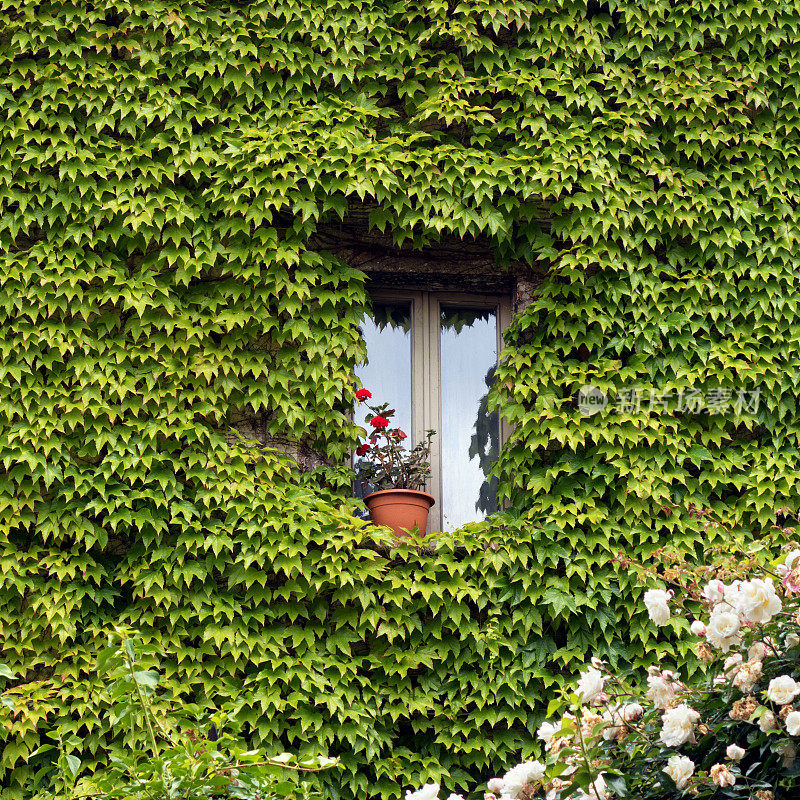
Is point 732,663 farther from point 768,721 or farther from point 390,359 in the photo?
point 390,359

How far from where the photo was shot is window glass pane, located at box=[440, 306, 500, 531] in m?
7.36

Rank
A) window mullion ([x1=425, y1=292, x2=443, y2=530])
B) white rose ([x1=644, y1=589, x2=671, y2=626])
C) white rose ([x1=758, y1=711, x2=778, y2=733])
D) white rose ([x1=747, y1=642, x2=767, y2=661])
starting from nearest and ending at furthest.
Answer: white rose ([x1=758, y1=711, x2=778, y2=733]) < white rose ([x1=747, y1=642, x2=767, y2=661]) < white rose ([x1=644, y1=589, x2=671, y2=626]) < window mullion ([x1=425, y1=292, x2=443, y2=530])

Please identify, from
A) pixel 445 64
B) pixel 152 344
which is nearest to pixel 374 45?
pixel 445 64

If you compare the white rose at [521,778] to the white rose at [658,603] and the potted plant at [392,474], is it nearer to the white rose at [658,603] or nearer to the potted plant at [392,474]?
the white rose at [658,603]

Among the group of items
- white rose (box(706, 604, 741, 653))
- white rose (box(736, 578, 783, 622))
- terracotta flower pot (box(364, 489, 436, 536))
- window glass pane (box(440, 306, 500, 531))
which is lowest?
white rose (box(706, 604, 741, 653))

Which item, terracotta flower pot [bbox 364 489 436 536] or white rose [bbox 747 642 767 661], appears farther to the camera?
terracotta flower pot [bbox 364 489 436 536]

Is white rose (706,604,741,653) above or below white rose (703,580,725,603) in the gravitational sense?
below

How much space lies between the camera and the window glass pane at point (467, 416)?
736 cm

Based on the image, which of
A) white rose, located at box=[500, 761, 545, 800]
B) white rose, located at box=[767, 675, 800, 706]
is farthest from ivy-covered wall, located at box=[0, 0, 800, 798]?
white rose, located at box=[767, 675, 800, 706]

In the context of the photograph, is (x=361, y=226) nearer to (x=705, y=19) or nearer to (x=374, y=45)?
(x=374, y=45)

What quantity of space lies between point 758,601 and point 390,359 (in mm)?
4050

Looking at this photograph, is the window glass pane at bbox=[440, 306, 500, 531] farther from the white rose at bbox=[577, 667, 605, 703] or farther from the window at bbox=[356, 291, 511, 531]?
the white rose at bbox=[577, 667, 605, 703]

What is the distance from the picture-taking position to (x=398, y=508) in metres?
6.87

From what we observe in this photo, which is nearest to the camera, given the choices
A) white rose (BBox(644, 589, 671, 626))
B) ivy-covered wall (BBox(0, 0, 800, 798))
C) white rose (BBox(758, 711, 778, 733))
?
white rose (BBox(758, 711, 778, 733))
